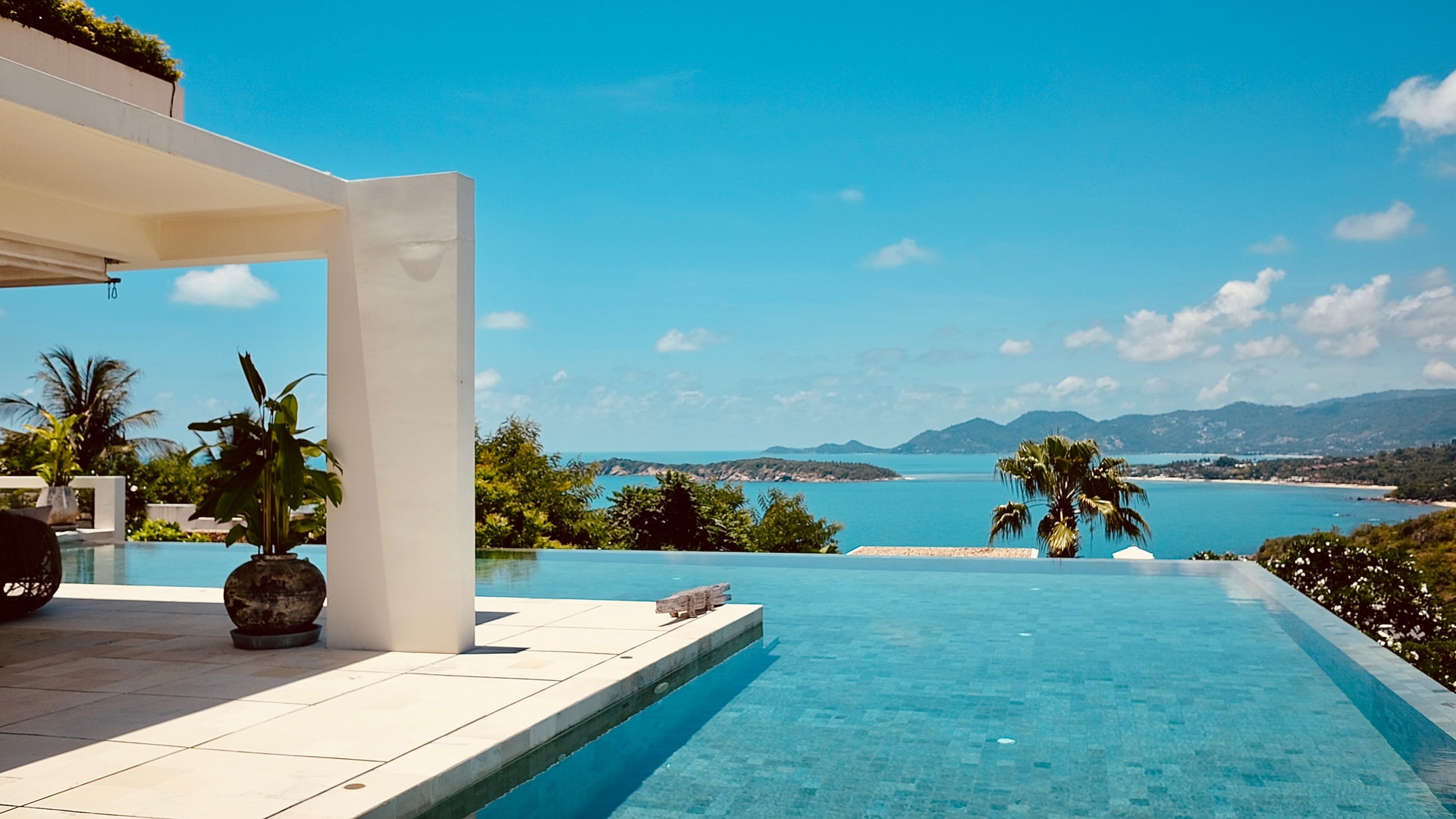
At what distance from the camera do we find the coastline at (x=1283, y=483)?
53.0m

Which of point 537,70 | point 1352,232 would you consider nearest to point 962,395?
point 1352,232

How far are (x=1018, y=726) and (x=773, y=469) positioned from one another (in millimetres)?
52027

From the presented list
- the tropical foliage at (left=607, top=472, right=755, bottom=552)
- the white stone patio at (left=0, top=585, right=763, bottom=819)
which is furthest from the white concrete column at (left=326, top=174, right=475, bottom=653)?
the tropical foliage at (left=607, top=472, right=755, bottom=552)

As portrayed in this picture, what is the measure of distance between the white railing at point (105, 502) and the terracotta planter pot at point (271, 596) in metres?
10.9

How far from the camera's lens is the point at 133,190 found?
6504 mm

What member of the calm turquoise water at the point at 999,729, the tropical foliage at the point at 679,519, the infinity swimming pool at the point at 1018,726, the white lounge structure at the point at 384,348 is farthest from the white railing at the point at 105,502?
the calm turquoise water at the point at 999,729

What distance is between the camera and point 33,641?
720 cm

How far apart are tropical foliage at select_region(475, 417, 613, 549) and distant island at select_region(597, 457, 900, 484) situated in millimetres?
661

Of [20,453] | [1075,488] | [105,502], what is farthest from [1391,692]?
[20,453]

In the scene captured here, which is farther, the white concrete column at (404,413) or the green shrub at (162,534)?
the green shrub at (162,534)

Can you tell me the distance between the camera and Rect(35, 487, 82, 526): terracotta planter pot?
52.1 ft

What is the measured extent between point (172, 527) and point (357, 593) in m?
13.0

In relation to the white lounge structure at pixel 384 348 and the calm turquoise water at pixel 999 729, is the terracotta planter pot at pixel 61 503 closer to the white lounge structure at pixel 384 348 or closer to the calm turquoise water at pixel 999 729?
the white lounge structure at pixel 384 348

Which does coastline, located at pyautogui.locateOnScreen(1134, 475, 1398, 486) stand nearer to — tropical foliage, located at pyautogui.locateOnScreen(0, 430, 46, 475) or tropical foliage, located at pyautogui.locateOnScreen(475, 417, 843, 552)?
tropical foliage, located at pyautogui.locateOnScreen(475, 417, 843, 552)
